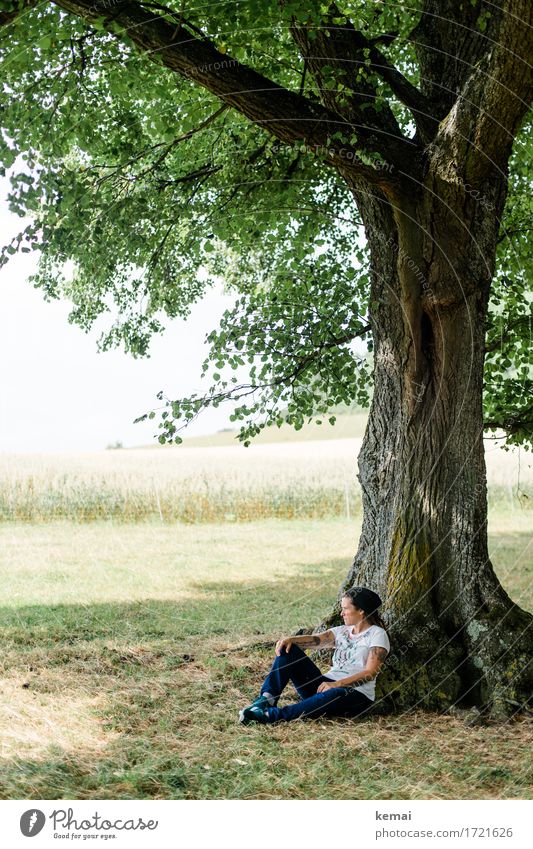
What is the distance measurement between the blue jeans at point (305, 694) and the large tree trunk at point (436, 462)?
0.34 meters

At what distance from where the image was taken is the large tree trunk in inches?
225

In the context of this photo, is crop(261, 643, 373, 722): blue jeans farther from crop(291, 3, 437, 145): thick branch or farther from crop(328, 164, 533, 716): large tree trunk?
crop(291, 3, 437, 145): thick branch

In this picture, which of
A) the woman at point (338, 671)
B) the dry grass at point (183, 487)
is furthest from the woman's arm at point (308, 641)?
the dry grass at point (183, 487)

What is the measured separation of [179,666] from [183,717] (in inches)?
53.5

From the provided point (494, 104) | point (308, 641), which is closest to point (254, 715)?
point (308, 641)

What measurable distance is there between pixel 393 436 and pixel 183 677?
2.38 m

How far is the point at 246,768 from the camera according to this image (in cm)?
465

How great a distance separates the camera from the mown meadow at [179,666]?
15.0ft

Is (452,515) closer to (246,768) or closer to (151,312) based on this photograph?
(246,768)

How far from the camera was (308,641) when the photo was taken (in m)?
5.50

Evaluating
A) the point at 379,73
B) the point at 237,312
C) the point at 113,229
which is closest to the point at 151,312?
the point at 113,229
